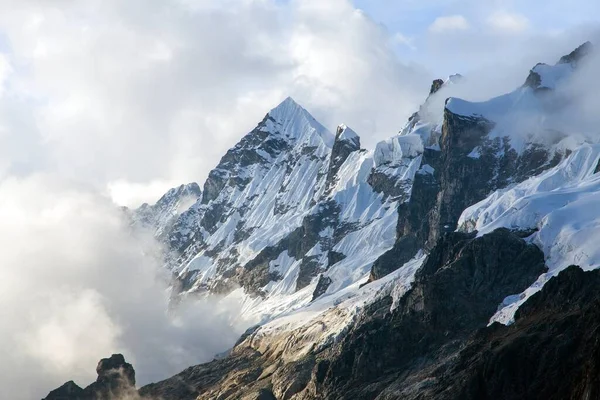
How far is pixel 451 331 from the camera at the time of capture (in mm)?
197125

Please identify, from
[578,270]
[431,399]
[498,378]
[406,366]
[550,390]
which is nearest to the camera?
[550,390]

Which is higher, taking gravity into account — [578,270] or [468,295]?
[468,295]

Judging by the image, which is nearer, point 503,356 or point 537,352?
point 537,352

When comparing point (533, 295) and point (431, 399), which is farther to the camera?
point (533, 295)

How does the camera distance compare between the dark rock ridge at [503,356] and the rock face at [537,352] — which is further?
the rock face at [537,352]

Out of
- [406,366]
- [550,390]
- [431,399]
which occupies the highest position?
[406,366]

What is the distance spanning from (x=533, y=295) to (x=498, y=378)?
31146mm

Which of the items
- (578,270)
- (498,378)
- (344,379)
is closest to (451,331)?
(344,379)

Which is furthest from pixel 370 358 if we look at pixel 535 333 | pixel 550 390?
pixel 550 390

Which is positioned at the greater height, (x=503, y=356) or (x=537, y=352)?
(x=503, y=356)

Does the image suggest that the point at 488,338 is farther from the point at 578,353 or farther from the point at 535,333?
the point at 578,353

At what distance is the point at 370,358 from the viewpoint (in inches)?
7854

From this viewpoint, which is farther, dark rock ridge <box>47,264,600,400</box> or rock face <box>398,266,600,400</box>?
rock face <box>398,266,600,400</box>

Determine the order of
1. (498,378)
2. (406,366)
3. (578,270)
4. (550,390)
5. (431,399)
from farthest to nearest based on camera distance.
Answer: (406,366) < (578,270) < (431,399) < (498,378) < (550,390)
